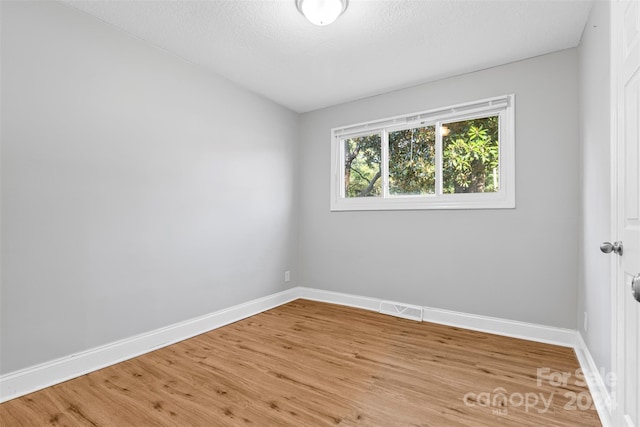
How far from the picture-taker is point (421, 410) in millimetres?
1614

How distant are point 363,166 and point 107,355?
3050 millimetres

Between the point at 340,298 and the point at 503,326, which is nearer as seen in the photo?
the point at 503,326

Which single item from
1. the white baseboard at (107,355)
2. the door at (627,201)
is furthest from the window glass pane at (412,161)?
the white baseboard at (107,355)

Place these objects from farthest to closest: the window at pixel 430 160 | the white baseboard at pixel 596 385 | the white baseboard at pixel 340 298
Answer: the white baseboard at pixel 340 298, the window at pixel 430 160, the white baseboard at pixel 596 385

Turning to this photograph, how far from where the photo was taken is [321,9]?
6.23ft

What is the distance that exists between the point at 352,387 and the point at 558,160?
8.06ft

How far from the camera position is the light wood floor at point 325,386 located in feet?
5.11

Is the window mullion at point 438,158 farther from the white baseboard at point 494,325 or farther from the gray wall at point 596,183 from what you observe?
the white baseboard at point 494,325

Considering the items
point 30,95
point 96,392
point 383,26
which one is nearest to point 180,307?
point 96,392

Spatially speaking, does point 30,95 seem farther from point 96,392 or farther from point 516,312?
point 516,312

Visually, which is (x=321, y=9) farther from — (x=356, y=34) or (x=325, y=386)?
(x=325, y=386)

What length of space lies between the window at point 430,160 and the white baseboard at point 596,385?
1234 millimetres

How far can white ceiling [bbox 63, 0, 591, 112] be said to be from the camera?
6.60 ft

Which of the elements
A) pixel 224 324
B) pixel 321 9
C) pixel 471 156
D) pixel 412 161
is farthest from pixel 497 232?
pixel 224 324
